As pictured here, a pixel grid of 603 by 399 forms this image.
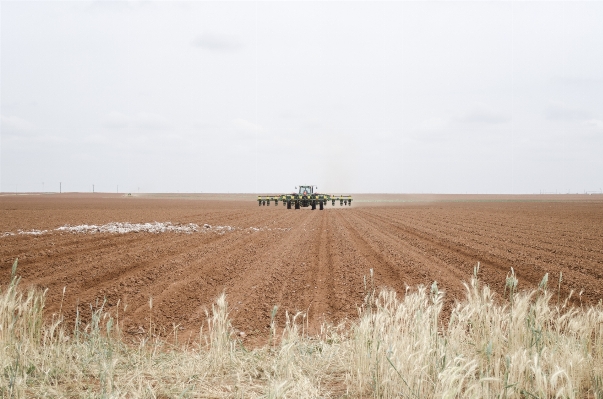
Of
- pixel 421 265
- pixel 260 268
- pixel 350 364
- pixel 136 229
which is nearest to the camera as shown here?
pixel 350 364

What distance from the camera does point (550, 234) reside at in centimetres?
2108

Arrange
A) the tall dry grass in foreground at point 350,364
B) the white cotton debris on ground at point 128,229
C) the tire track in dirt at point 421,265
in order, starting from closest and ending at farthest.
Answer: the tall dry grass in foreground at point 350,364
the tire track in dirt at point 421,265
the white cotton debris on ground at point 128,229

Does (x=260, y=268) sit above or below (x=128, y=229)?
below

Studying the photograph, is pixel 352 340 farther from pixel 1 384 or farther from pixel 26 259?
pixel 26 259

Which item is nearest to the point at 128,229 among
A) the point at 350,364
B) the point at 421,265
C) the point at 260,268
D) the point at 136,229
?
the point at 136,229

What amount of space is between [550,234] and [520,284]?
41.1 ft

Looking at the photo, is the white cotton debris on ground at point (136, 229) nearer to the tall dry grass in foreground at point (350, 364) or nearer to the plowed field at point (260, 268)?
the plowed field at point (260, 268)

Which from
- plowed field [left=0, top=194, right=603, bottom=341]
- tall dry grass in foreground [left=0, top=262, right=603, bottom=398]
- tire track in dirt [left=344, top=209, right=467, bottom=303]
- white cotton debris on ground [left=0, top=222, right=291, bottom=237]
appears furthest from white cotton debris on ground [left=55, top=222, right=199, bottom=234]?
tall dry grass in foreground [left=0, top=262, right=603, bottom=398]

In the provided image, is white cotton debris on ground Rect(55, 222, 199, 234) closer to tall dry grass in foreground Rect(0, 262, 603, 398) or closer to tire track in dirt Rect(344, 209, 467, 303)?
tire track in dirt Rect(344, 209, 467, 303)

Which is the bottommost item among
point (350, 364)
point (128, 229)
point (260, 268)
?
point (260, 268)

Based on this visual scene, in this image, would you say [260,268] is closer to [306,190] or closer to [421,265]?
[421,265]

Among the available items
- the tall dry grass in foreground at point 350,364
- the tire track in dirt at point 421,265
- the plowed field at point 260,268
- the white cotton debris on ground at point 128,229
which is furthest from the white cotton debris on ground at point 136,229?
the tall dry grass in foreground at point 350,364

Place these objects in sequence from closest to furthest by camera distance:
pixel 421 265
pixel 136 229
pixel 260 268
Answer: pixel 260 268
pixel 421 265
pixel 136 229

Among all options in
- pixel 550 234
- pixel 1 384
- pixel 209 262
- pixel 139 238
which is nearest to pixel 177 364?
pixel 1 384
